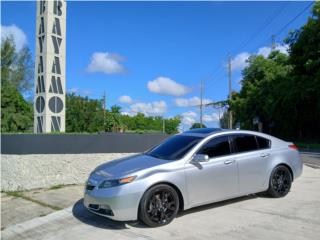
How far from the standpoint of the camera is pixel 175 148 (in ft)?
22.4

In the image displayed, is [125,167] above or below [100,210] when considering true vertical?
above

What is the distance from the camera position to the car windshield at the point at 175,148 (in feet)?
21.6

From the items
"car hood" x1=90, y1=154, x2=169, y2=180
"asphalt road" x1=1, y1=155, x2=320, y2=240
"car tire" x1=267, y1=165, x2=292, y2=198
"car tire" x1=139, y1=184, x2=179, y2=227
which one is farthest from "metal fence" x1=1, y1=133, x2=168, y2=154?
"car tire" x1=139, y1=184, x2=179, y2=227

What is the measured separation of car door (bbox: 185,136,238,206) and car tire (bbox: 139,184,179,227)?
359mm

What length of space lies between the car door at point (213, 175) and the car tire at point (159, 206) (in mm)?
359

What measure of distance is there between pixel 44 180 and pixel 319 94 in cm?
2896

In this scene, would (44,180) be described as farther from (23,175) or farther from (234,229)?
(234,229)

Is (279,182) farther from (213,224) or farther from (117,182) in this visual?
(117,182)

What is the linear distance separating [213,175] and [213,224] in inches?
36.2

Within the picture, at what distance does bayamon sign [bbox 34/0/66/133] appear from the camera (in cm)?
1909

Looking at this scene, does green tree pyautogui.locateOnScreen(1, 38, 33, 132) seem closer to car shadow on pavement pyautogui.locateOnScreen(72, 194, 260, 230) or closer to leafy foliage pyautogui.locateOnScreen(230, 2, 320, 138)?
leafy foliage pyautogui.locateOnScreen(230, 2, 320, 138)

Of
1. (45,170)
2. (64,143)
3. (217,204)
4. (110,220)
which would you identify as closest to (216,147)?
(217,204)

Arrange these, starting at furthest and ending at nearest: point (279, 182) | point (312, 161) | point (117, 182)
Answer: point (312, 161)
point (279, 182)
point (117, 182)

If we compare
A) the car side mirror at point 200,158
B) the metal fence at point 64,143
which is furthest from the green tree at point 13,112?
the car side mirror at point 200,158
